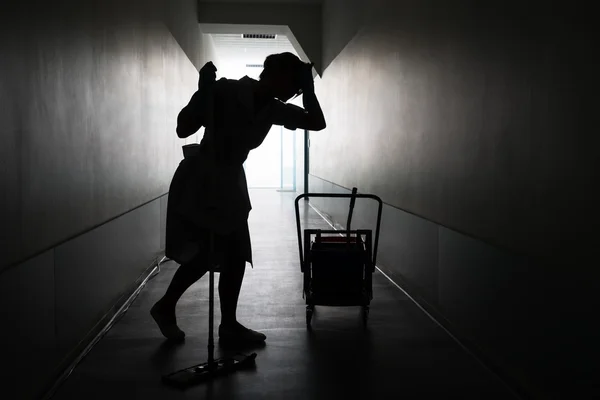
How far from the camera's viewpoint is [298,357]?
9.57ft

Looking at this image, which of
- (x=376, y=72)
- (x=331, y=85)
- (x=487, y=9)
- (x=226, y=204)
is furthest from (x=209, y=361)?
(x=331, y=85)

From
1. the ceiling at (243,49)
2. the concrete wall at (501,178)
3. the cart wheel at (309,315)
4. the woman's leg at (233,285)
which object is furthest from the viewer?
the ceiling at (243,49)

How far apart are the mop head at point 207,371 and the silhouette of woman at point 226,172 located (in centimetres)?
35

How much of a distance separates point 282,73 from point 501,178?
43.6 inches

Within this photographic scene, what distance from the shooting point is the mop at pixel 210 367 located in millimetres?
2516

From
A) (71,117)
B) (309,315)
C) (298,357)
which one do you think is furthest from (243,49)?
(298,357)

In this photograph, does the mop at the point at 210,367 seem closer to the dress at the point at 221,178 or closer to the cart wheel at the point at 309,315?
the dress at the point at 221,178

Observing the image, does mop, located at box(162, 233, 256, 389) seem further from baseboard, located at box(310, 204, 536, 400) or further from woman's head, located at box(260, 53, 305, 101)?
baseboard, located at box(310, 204, 536, 400)

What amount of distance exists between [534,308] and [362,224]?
4259 millimetres

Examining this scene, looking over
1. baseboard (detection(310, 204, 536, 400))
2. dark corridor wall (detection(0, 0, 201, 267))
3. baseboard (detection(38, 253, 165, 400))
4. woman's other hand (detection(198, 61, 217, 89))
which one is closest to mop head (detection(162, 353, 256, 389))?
baseboard (detection(38, 253, 165, 400))

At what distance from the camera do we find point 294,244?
6.78 meters

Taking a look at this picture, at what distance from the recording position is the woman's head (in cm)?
280

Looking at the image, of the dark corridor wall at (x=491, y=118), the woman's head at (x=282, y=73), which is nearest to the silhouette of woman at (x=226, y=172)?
the woman's head at (x=282, y=73)

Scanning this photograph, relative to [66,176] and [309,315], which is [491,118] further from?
[66,176]
